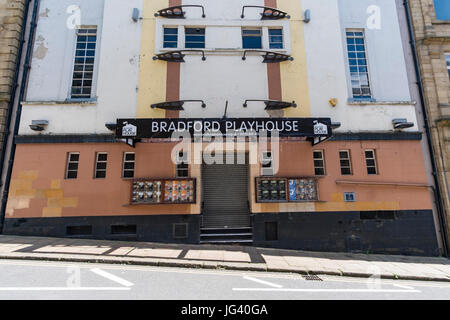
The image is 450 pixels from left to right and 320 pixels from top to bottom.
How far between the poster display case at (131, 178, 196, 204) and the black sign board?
84.6 inches

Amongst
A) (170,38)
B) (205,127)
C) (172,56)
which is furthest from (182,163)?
(170,38)

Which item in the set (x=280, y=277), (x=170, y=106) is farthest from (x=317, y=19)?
(x=280, y=277)

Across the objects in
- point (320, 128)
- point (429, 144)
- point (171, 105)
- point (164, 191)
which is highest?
point (171, 105)

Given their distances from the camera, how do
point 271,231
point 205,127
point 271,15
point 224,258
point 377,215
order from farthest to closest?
1. point 271,15
2. point 377,215
3. point 271,231
4. point 205,127
5. point 224,258

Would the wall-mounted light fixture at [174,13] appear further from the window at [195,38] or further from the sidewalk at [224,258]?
the sidewalk at [224,258]

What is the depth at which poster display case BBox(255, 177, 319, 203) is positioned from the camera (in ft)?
31.1

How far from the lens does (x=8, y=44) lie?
34.2ft

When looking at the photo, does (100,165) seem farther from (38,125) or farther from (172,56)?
(172,56)

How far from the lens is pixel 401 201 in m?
9.75

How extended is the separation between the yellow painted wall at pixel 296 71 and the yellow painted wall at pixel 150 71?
5.82m

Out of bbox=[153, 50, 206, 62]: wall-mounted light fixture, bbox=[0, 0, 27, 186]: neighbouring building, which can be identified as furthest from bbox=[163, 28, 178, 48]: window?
bbox=[0, 0, 27, 186]: neighbouring building

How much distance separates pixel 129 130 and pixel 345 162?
938 cm
